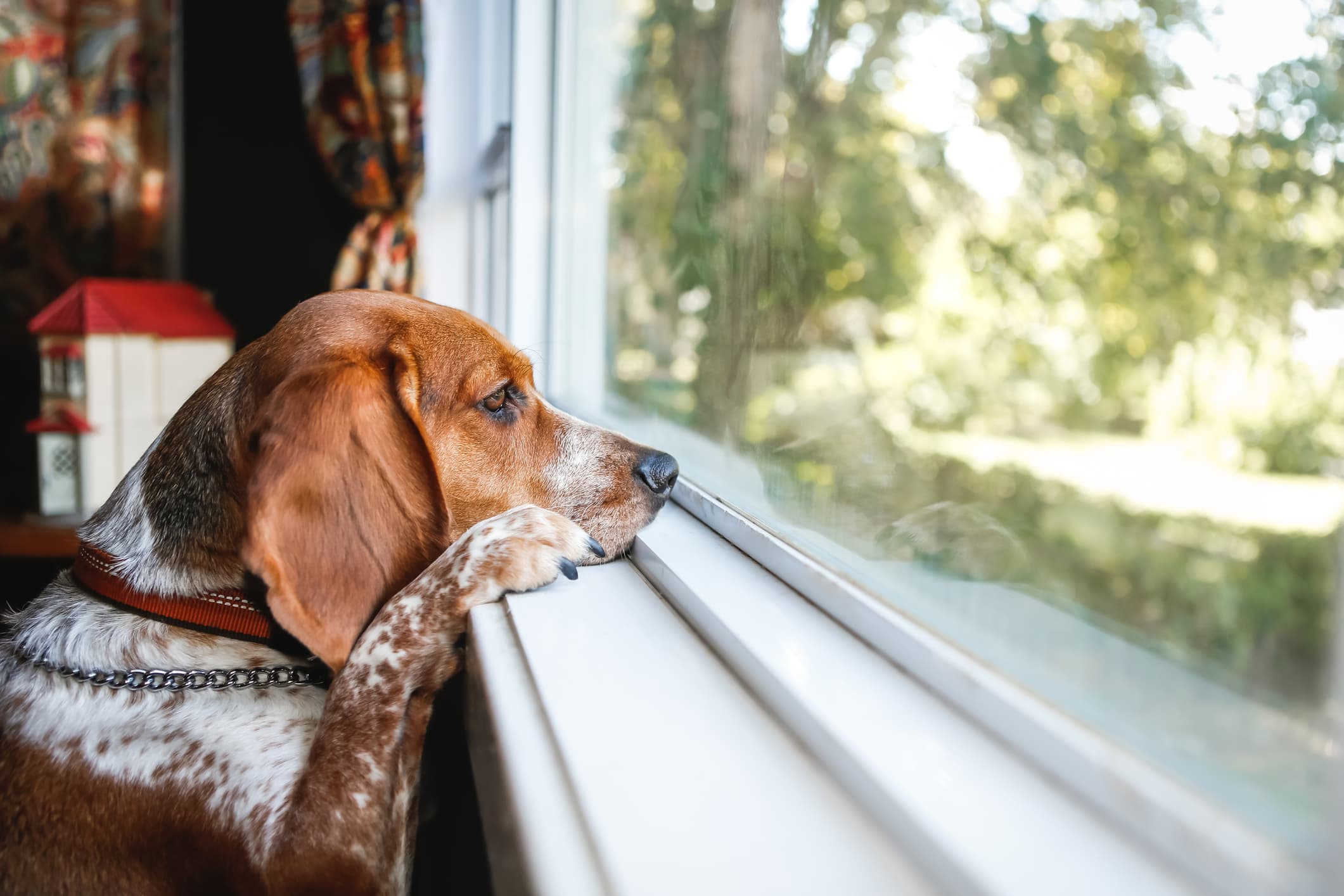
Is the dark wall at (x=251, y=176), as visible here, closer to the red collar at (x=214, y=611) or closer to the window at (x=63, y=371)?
the window at (x=63, y=371)

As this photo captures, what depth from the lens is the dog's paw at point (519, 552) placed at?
1049mm

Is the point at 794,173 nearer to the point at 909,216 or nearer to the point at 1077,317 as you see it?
the point at 909,216

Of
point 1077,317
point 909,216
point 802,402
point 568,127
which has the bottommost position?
point 802,402

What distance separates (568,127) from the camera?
2.58m

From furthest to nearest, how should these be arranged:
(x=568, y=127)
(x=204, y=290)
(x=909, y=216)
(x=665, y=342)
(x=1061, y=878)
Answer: (x=204, y=290) → (x=568, y=127) → (x=665, y=342) → (x=909, y=216) → (x=1061, y=878)

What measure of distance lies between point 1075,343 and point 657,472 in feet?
2.68

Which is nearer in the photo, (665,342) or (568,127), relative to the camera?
(665,342)

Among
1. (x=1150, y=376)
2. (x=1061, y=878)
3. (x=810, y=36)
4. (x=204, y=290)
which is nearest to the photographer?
(x=1061, y=878)

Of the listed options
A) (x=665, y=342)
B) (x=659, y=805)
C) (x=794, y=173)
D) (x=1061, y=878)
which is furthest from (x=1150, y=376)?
(x=665, y=342)

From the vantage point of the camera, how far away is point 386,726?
101cm

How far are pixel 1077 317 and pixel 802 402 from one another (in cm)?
54

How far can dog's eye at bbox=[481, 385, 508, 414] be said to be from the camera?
139 centimetres

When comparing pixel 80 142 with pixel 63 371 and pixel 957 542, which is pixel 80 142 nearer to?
pixel 63 371

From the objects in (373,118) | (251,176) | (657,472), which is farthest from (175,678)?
(251,176)
